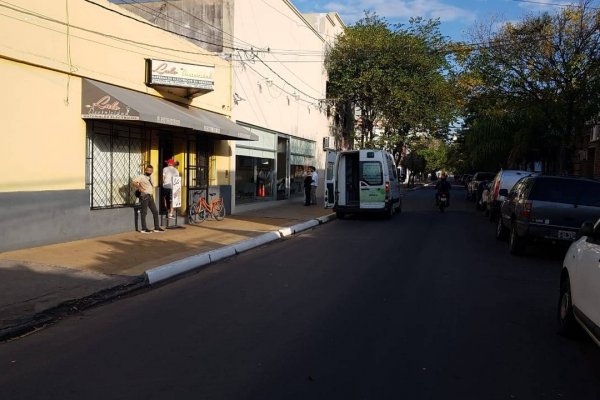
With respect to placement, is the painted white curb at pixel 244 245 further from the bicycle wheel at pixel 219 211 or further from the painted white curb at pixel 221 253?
the bicycle wheel at pixel 219 211

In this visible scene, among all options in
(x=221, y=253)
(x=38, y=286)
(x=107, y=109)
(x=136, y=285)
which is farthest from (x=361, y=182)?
(x=38, y=286)

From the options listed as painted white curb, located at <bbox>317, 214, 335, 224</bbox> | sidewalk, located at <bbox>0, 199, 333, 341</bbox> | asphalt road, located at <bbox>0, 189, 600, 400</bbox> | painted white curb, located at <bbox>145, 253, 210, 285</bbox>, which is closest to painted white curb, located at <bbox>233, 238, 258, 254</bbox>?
sidewalk, located at <bbox>0, 199, 333, 341</bbox>

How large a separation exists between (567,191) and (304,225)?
26.3 feet

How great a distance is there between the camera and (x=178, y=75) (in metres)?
14.7

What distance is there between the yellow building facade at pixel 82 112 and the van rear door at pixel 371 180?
546 cm

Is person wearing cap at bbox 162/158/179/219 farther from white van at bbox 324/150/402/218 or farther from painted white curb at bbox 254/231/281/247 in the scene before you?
white van at bbox 324/150/402/218

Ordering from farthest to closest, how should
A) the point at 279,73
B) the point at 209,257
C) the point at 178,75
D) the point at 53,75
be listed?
the point at 279,73, the point at 178,75, the point at 53,75, the point at 209,257

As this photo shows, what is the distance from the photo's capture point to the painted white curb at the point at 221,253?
36.5 ft

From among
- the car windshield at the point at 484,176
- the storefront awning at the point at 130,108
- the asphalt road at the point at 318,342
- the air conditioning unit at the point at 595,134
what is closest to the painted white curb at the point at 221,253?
the asphalt road at the point at 318,342

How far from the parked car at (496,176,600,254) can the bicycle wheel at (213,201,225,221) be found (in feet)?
29.6

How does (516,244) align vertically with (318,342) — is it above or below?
above

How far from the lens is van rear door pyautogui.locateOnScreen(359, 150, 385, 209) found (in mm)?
19797

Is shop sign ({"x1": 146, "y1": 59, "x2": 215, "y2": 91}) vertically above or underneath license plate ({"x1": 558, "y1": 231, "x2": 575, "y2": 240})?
above

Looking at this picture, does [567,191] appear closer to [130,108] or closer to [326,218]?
[130,108]
